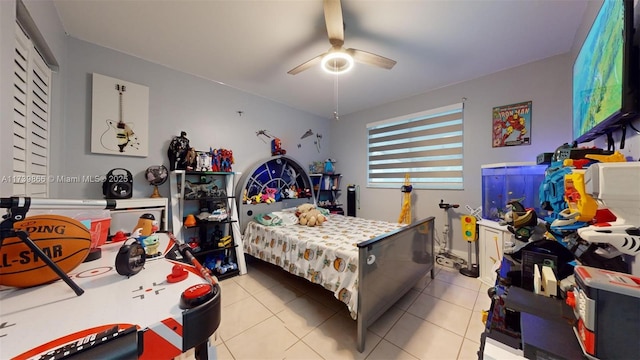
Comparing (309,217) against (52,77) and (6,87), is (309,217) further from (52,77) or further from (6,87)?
(52,77)

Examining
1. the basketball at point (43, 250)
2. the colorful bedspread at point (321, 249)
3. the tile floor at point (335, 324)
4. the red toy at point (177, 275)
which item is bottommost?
the tile floor at point (335, 324)

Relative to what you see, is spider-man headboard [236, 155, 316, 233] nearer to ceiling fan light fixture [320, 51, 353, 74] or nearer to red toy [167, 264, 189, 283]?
ceiling fan light fixture [320, 51, 353, 74]

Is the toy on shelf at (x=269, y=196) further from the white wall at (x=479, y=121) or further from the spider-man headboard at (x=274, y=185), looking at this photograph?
the white wall at (x=479, y=121)

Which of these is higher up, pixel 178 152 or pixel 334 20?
pixel 334 20

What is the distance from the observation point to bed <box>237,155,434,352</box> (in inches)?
63.1

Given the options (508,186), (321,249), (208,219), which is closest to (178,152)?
(208,219)

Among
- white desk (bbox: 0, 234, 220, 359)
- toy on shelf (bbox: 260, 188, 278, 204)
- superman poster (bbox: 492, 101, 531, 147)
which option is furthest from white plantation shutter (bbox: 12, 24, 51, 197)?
superman poster (bbox: 492, 101, 531, 147)

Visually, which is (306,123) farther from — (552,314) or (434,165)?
(552,314)

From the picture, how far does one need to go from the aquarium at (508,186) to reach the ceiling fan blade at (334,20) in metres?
2.29

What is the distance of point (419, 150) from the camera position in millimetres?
3432

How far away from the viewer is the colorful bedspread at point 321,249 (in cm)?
171

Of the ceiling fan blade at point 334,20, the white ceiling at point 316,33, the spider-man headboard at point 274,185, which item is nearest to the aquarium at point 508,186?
the white ceiling at point 316,33

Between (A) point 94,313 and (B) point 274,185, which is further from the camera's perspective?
(B) point 274,185

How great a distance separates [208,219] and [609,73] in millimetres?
3346
